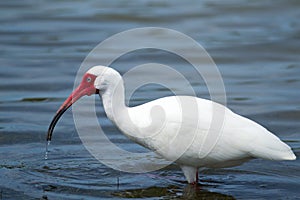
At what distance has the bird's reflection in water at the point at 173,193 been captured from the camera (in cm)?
879

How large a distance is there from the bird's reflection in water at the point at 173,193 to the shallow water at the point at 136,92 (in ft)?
0.04

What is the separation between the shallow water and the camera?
9039 mm

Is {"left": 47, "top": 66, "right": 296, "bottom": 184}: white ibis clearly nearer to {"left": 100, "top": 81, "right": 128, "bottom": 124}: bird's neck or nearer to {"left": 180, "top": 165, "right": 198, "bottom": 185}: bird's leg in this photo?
{"left": 100, "top": 81, "right": 128, "bottom": 124}: bird's neck

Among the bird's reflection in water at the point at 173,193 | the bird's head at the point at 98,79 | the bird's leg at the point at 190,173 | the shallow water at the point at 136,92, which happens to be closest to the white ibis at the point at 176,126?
the bird's head at the point at 98,79

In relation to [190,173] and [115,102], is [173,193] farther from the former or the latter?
[115,102]

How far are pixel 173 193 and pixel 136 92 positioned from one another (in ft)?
15.2

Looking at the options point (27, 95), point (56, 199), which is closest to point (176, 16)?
point (27, 95)

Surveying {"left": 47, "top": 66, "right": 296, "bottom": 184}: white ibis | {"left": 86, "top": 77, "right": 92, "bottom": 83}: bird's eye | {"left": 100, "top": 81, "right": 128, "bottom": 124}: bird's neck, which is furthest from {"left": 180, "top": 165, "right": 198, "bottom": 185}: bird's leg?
{"left": 86, "top": 77, "right": 92, "bottom": 83}: bird's eye

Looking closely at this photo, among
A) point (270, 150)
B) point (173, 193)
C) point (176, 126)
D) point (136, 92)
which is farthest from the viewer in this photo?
point (136, 92)

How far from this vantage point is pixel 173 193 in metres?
8.95

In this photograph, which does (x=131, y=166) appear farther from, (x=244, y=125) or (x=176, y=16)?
(x=176, y=16)

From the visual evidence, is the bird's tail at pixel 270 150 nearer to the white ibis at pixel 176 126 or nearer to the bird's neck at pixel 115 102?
the white ibis at pixel 176 126

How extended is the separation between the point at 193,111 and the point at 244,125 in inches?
22.2

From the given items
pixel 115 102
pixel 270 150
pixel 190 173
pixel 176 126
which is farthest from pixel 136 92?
pixel 270 150
